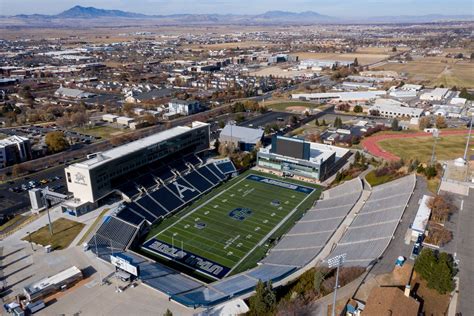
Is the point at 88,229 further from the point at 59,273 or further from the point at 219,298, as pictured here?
the point at 219,298

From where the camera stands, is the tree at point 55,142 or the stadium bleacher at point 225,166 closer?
the stadium bleacher at point 225,166

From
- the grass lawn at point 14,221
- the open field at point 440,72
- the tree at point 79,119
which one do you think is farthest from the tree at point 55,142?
the open field at point 440,72

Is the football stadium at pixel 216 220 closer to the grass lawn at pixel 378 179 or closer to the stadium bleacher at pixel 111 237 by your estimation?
the stadium bleacher at pixel 111 237

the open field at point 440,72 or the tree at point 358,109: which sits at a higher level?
the open field at point 440,72

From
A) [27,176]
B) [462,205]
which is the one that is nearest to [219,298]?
[462,205]

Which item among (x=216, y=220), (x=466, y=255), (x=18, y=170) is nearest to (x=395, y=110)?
(x=466, y=255)

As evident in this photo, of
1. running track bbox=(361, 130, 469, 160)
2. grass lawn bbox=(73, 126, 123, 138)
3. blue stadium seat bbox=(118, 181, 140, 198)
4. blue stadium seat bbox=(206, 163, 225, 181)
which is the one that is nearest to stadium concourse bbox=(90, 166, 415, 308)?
blue stadium seat bbox=(118, 181, 140, 198)

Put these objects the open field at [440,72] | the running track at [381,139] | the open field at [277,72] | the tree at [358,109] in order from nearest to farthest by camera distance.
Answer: the running track at [381,139] < the tree at [358,109] < the open field at [440,72] < the open field at [277,72]

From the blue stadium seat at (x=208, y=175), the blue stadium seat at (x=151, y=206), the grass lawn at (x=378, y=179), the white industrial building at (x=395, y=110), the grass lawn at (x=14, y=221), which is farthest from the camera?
the white industrial building at (x=395, y=110)

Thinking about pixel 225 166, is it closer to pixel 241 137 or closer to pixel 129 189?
pixel 241 137
